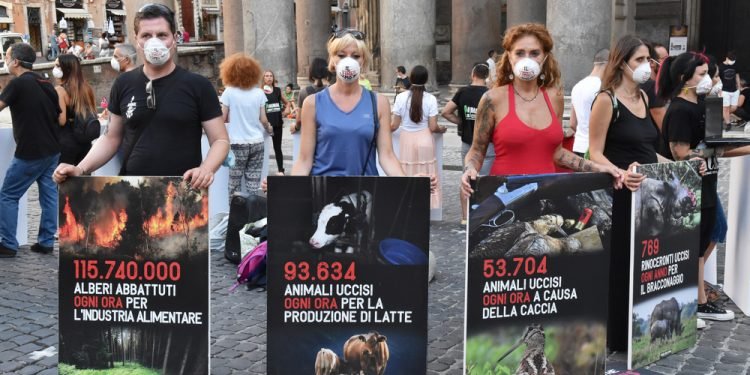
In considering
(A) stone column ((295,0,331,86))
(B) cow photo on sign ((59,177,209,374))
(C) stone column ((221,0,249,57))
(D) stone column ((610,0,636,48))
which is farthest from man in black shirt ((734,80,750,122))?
(B) cow photo on sign ((59,177,209,374))

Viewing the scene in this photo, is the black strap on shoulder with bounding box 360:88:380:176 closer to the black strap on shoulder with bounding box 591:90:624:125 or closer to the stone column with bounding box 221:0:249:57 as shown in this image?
the black strap on shoulder with bounding box 591:90:624:125

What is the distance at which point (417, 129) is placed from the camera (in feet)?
31.1

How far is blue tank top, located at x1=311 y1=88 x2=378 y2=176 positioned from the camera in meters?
4.61

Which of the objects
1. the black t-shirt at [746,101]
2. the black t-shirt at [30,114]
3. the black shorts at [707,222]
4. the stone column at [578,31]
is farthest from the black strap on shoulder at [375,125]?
the black t-shirt at [746,101]

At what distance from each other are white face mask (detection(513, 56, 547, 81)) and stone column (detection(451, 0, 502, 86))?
16995mm

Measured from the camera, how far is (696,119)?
18.3 ft

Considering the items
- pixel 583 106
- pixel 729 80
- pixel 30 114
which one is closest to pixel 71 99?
pixel 30 114

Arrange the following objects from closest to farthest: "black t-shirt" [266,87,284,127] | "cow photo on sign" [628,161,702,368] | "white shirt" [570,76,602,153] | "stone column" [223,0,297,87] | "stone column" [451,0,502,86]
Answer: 1. "cow photo on sign" [628,161,702,368]
2. "white shirt" [570,76,602,153]
3. "black t-shirt" [266,87,284,127]
4. "stone column" [223,0,297,87]
5. "stone column" [451,0,502,86]

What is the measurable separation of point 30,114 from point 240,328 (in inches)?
131

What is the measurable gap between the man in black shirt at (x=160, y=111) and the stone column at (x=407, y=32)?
1344 cm

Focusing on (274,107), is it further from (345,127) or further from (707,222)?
(345,127)

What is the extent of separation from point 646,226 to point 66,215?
3.04 m

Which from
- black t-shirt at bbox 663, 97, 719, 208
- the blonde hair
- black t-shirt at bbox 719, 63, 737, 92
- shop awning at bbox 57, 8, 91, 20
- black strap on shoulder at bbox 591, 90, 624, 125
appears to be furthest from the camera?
shop awning at bbox 57, 8, 91, 20

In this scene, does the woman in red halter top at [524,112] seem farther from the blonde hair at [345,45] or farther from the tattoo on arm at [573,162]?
the blonde hair at [345,45]
